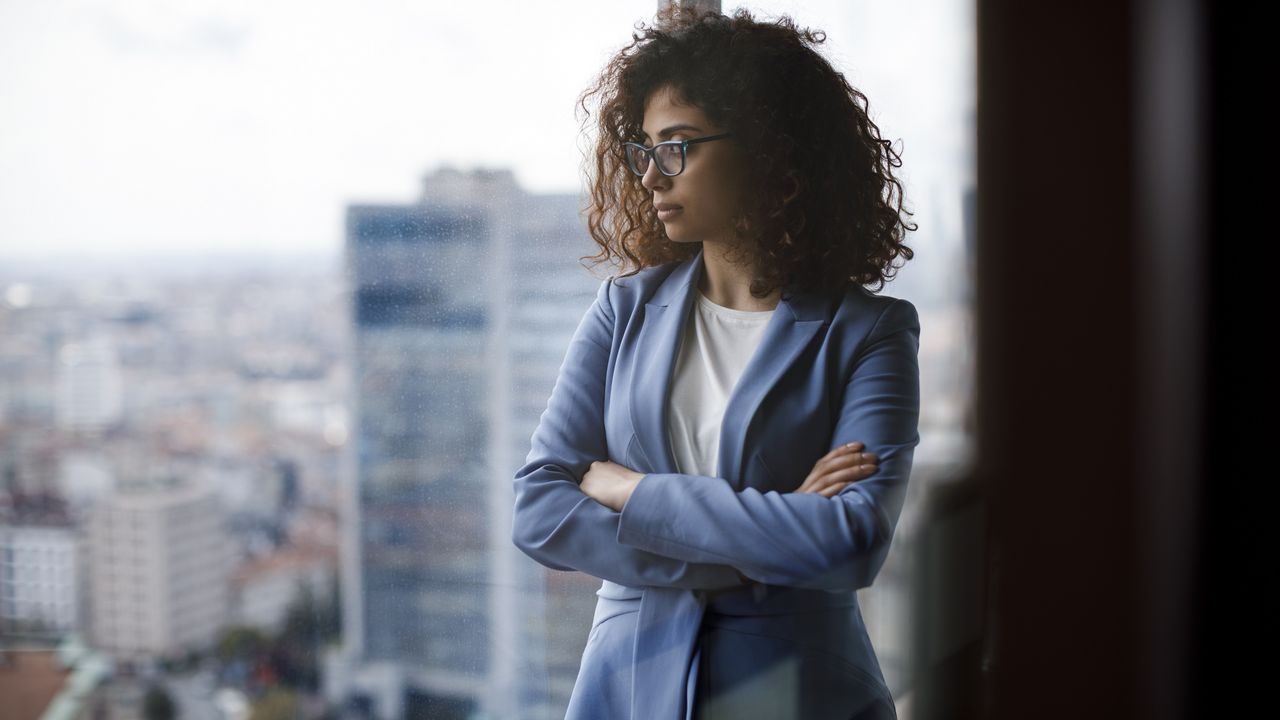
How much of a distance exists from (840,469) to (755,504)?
123mm

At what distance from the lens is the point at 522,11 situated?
1521mm

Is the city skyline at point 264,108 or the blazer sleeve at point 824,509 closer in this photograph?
the blazer sleeve at point 824,509

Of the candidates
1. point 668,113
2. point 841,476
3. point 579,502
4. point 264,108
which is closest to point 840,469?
point 841,476

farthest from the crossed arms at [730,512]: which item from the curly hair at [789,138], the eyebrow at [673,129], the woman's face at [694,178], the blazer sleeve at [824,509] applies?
the eyebrow at [673,129]

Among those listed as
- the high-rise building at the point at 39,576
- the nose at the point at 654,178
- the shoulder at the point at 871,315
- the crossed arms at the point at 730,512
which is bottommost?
the high-rise building at the point at 39,576

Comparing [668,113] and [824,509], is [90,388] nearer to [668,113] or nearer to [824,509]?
[668,113]

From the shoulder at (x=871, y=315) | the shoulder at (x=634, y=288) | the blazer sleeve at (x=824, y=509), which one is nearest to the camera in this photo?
the blazer sleeve at (x=824, y=509)

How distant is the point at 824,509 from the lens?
1.24m

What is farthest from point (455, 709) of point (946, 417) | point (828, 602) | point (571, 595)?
point (946, 417)

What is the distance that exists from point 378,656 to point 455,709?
16cm

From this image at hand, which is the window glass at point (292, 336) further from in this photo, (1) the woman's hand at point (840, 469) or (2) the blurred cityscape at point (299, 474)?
(1) the woman's hand at point (840, 469)

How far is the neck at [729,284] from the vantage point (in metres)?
1.41

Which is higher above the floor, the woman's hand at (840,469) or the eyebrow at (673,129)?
the eyebrow at (673,129)

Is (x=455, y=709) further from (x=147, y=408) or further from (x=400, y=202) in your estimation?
(x=400, y=202)
